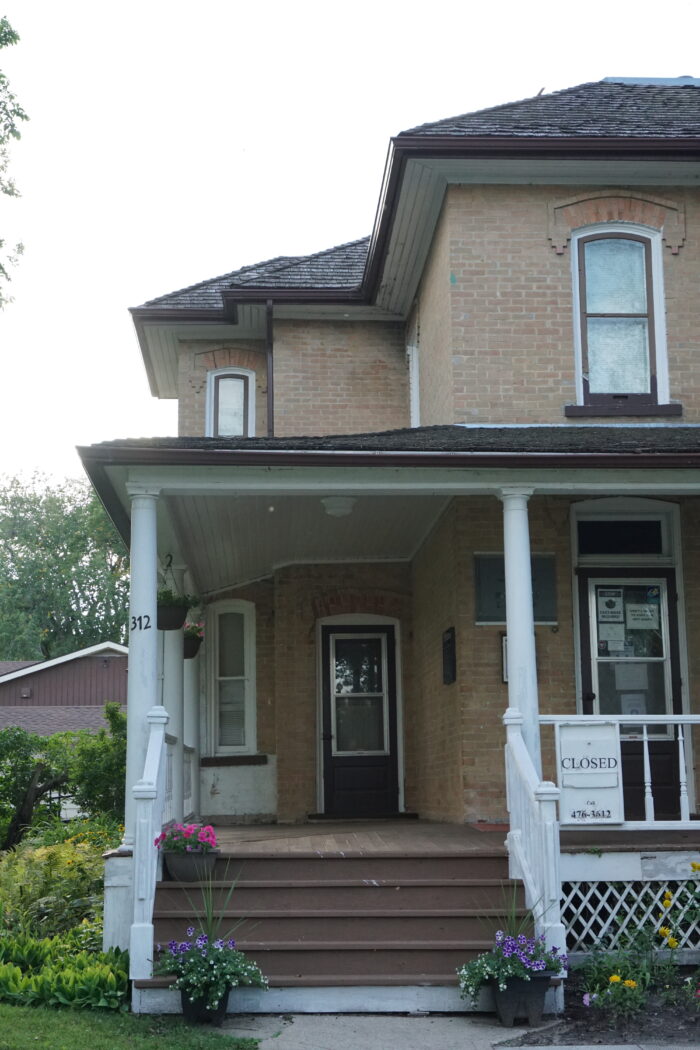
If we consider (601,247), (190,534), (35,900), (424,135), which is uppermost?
(424,135)

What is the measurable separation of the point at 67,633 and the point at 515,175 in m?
44.6

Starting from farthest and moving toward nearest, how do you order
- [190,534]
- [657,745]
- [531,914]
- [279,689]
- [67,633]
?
[67,633]
[279,689]
[190,534]
[657,745]
[531,914]

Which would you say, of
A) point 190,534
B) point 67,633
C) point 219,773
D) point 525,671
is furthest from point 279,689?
point 67,633

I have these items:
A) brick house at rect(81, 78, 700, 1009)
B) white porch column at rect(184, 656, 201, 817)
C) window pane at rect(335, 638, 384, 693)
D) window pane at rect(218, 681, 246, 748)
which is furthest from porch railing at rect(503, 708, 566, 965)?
window pane at rect(218, 681, 246, 748)

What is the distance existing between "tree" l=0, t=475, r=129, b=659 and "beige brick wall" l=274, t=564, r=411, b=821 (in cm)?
3790

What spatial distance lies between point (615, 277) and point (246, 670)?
623cm

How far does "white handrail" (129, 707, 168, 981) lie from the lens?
7.45 meters

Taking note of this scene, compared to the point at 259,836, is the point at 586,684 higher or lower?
higher

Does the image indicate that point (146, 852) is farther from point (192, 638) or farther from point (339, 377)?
point (339, 377)

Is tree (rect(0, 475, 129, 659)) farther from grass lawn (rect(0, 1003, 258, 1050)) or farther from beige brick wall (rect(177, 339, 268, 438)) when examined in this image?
grass lawn (rect(0, 1003, 258, 1050))

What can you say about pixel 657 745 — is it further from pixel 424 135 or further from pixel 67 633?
pixel 67 633

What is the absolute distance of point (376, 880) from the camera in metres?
8.37

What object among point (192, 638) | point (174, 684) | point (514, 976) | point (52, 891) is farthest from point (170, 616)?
point (514, 976)

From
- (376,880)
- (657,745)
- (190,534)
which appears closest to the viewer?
(376,880)
